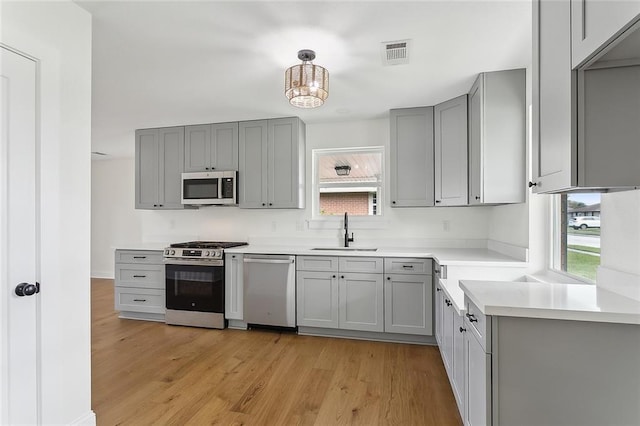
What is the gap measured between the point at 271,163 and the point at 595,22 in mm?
3218

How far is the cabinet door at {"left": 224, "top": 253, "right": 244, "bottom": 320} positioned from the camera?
140 inches

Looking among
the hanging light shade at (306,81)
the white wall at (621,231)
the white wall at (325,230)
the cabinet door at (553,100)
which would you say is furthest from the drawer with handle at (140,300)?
the white wall at (621,231)

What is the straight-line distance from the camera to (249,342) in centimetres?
322

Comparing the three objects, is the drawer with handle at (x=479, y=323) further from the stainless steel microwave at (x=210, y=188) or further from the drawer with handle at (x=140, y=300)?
the drawer with handle at (x=140, y=300)

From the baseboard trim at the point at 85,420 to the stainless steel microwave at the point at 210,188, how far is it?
2446mm

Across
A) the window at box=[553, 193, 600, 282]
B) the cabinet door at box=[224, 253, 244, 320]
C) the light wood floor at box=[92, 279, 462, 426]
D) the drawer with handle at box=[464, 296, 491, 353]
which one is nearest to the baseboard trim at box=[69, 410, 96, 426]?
the light wood floor at box=[92, 279, 462, 426]

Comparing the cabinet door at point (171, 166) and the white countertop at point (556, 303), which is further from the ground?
the cabinet door at point (171, 166)

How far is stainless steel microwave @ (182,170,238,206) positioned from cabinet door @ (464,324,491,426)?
3.04 metres

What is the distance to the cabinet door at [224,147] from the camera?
3.97 m

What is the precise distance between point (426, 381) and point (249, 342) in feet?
5.54

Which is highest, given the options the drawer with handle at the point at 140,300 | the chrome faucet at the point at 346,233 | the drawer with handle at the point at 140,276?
the chrome faucet at the point at 346,233

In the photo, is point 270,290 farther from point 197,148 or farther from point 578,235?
point 578,235

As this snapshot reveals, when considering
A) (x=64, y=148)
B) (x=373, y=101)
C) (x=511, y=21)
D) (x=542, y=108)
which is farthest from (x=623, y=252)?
(x=64, y=148)

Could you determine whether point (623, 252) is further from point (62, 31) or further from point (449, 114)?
point (62, 31)
